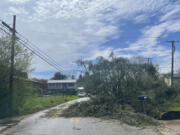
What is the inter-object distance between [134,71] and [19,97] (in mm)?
10596

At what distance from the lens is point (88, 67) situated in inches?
712

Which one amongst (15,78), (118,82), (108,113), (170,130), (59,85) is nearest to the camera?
(170,130)

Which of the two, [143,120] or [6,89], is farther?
[6,89]

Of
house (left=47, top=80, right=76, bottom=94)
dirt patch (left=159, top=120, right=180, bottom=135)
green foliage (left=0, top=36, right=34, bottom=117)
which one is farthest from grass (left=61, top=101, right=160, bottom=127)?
house (left=47, top=80, right=76, bottom=94)

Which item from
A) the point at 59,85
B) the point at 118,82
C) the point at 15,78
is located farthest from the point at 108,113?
the point at 59,85

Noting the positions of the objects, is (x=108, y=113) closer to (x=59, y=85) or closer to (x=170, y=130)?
(x=170, y=130)

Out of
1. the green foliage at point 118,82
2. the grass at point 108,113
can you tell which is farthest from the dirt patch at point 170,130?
the green foliage at point 118,82

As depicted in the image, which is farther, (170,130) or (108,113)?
(108,113)

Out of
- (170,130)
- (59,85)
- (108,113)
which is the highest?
(170,130)

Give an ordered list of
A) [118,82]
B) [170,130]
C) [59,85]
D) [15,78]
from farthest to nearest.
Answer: [59,85]
[118,82]
[15,78]
[170,130]

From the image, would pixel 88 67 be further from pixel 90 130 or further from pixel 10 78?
pixel 90 130

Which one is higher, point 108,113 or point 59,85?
point 108,113

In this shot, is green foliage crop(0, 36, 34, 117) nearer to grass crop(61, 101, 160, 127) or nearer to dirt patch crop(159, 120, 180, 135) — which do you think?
grass crop(61, 101, 160, 127)

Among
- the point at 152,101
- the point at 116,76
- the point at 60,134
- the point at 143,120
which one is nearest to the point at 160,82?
the point at 152,101
